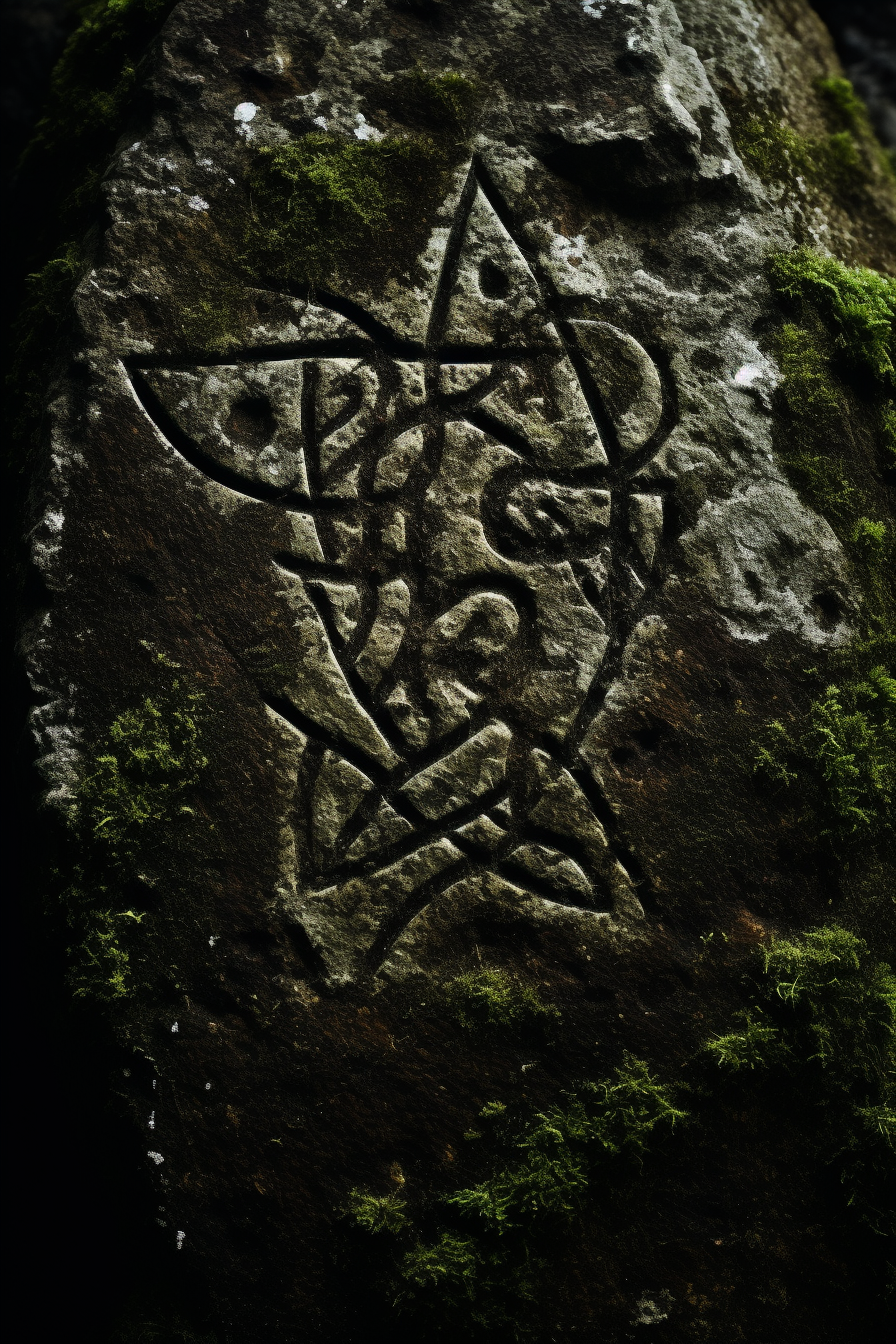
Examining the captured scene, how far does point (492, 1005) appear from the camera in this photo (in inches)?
86.2

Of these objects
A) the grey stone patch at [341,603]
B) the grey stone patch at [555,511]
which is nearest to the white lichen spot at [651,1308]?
the grey stone patch at [341,603]

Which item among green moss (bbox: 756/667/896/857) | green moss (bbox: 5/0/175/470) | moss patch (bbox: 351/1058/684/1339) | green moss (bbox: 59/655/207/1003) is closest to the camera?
moss patch (bbox: 351/1058/684/1339)

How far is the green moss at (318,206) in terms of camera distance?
8.20ft

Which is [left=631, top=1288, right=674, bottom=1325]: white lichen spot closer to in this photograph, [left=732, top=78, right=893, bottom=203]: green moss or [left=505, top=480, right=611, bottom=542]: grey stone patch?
[left=505, top=480, right=611, bottom=542]: grey stone patch

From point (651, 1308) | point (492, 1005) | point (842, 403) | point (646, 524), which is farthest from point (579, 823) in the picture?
point (842, 403)

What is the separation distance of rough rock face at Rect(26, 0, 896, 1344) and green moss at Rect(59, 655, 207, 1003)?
0.01m

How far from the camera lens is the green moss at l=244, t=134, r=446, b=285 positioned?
2.50m

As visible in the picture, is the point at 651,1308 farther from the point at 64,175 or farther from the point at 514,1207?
the point at 64,175

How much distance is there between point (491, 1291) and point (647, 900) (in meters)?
0.98

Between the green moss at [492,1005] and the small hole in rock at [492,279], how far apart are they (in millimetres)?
1863

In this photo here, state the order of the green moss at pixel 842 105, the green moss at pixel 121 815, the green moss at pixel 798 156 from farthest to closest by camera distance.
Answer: the green moss at pixel 842 105
the green moss at pixel 798 156
the green moss at pixel 121 815

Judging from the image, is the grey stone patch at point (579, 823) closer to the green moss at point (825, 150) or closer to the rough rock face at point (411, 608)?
the rough rock face at point (411, 608)

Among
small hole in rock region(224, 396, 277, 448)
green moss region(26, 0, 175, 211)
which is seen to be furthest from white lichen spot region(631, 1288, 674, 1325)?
green moss region(26, 0, 175, 211)

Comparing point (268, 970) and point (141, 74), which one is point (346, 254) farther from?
point (268, 970)
